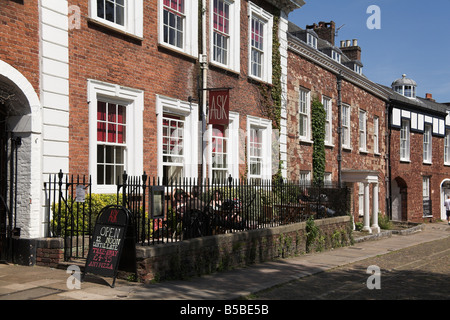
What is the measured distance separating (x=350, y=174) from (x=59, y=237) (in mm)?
15727

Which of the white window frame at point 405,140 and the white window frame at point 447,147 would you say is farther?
the white window frame at point 447,147

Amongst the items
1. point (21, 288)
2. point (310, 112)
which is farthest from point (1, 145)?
point (310, 112)

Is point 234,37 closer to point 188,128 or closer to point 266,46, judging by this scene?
point 266,46

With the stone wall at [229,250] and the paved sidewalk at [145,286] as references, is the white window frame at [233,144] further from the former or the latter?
the paved sidewalk at [145,286]

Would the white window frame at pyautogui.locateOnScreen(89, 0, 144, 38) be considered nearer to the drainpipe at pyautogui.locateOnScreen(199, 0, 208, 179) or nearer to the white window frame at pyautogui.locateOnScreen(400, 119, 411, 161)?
the drainpipe at pyautogui.locateOnScreen(199, 0, 208, 179)

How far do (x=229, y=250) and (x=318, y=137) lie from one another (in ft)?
38.9

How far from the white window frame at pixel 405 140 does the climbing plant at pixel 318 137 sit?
11.4 metres

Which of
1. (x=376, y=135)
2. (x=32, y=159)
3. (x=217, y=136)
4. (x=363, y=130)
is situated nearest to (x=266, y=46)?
(x=217, y=136)

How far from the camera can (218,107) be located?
14188 mm

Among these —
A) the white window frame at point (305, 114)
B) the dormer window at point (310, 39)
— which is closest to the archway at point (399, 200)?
the dormer window at point (310, 39)

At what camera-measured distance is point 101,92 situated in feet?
35.9

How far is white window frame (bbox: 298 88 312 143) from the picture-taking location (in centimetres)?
2053

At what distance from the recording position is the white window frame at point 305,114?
2053 cm
